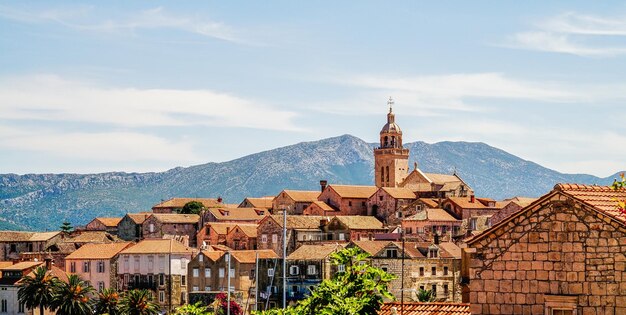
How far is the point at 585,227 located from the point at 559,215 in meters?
0.51

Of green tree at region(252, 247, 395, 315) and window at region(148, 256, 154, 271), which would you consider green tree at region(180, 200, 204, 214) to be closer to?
window at region(148, 256, 154, 271)

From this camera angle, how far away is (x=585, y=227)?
2138 cm

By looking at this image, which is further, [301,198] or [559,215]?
[301,198]

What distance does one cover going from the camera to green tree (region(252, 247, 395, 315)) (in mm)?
25406

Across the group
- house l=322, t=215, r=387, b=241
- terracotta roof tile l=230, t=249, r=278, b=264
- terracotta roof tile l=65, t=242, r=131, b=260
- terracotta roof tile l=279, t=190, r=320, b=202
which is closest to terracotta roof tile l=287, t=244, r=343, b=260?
terracotta roof tile l=230, t=249, r=278, b=264

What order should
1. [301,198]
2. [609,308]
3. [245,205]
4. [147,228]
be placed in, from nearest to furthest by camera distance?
[609,308] → [147,228] → [301,198] → [245,205]

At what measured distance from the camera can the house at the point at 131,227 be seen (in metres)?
146

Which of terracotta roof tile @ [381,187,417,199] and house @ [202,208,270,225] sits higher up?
Result: terracotta roof tile @ [381,187,417,199]

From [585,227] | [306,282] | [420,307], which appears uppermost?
[585,227]

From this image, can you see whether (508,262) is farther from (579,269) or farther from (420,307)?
(420,307)

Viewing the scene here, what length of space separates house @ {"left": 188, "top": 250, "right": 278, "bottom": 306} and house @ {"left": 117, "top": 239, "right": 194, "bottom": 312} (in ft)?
12.6

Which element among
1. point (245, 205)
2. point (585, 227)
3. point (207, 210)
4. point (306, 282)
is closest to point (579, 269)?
point (585, 227)

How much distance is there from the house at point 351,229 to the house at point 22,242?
37.0 metres

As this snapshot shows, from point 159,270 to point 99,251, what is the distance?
9.78 meters
